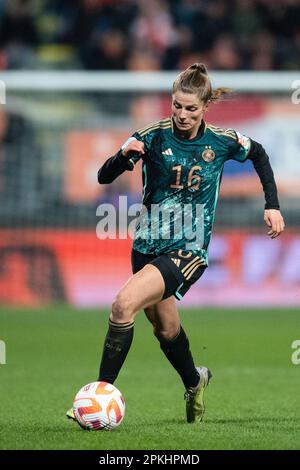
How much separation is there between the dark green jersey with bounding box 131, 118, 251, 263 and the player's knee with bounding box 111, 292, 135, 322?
541 millimetres

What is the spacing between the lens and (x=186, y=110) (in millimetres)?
6383

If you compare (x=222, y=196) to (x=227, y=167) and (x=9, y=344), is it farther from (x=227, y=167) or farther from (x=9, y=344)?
(x=9, y=344)

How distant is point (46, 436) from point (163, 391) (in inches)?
103

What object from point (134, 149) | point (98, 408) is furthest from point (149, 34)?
point (98, 408)

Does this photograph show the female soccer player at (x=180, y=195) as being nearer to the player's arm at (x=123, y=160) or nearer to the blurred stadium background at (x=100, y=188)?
the player's arm at (x=123, y=160)

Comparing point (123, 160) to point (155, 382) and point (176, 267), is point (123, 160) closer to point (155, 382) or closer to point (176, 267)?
point (176, 267)

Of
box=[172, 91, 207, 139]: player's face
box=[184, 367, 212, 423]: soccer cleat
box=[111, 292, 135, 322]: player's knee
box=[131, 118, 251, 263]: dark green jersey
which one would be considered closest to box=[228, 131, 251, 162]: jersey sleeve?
box=[131, 118, 251, 263]: dark green jersey

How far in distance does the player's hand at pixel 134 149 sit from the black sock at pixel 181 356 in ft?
3.95

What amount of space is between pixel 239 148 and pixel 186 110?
0.52 metres

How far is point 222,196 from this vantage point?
1462 cm
